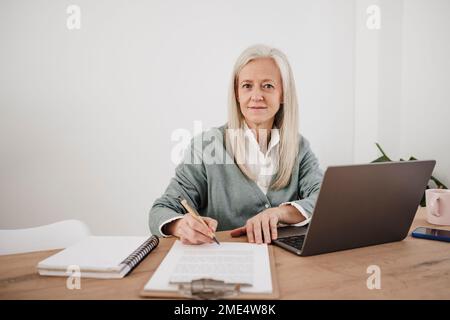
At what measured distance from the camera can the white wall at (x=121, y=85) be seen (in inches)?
86.0

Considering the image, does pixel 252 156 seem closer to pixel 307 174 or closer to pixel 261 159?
pixel 261 159

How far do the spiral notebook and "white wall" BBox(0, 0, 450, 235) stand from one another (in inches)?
59.0

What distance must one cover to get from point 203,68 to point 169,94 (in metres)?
0.29

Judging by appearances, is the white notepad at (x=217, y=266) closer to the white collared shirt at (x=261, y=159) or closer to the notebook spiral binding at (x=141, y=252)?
the notebook spiral binding at (x=141, y=252)

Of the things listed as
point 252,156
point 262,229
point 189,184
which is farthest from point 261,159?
point 262,229

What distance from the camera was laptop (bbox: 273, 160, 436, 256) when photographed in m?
0.75

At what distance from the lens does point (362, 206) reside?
2.62 feet

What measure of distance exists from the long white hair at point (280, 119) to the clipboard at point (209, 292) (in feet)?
2.64

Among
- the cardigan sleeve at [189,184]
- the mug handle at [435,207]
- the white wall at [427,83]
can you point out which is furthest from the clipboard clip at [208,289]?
the white wall at [427,83]

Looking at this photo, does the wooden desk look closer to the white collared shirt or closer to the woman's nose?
the white collared shirt

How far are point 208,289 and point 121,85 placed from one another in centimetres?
194

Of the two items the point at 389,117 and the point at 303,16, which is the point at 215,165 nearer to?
the point at 389,117

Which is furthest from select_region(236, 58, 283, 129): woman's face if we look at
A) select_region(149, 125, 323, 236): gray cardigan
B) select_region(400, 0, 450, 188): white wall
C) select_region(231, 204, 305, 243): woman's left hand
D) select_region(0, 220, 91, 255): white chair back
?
select_region(400, 0, 450, 188): white wall
